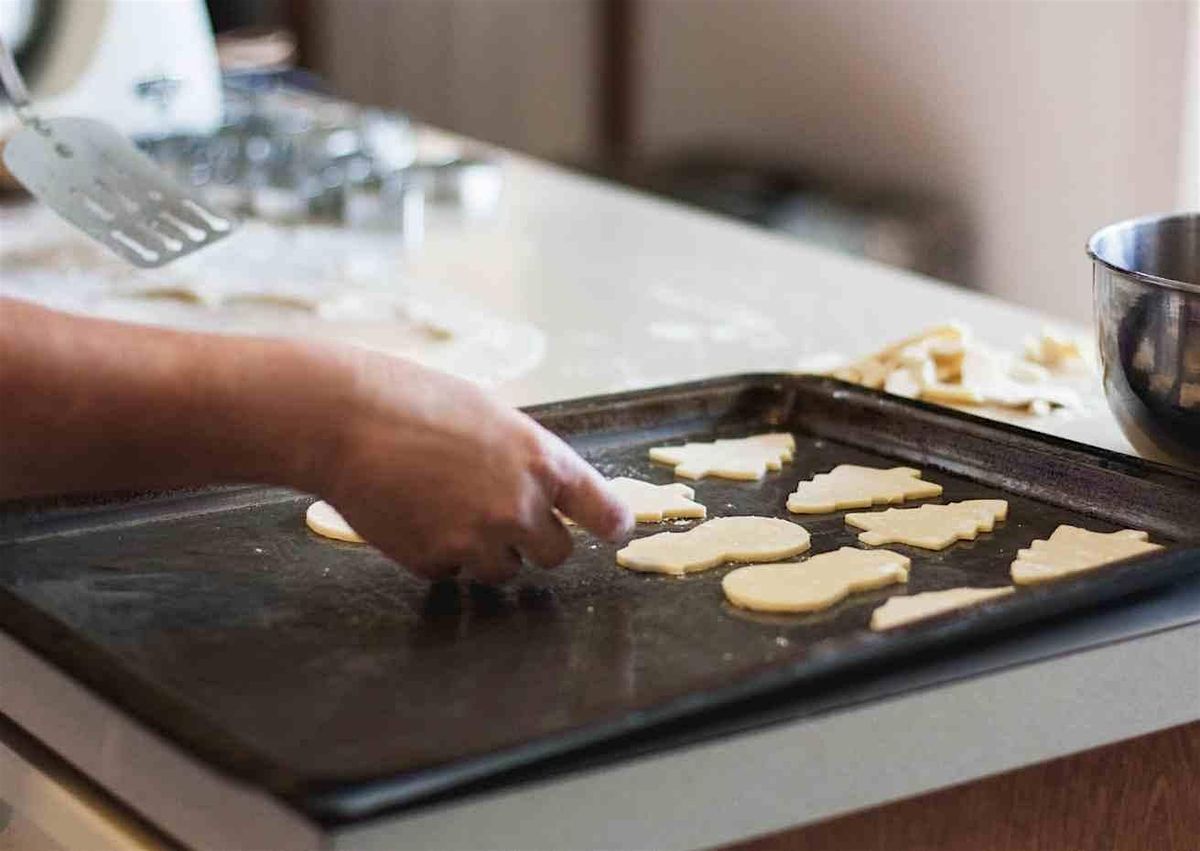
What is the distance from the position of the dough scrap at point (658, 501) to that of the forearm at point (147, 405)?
0.23 m

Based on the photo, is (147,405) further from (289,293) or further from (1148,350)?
(289,293)

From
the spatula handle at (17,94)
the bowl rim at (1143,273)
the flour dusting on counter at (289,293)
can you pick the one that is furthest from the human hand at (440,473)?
the spatula handle at (17,94)

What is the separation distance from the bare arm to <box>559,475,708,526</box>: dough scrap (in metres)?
0.17

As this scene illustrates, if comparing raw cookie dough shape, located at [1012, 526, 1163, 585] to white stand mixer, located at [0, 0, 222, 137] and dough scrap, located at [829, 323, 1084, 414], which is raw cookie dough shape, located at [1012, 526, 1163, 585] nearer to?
dough scrap, located at [829, 323, 1084, 414]

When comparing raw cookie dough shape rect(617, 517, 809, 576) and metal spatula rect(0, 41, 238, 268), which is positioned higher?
metal spatula rect(0, 41, 238, 268)

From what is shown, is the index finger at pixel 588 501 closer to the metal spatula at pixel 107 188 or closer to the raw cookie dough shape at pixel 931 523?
the raw cookie dough shape at pixel 931 523

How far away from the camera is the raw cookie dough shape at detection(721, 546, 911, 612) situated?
0.88 m

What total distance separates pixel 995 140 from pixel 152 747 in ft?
8.68

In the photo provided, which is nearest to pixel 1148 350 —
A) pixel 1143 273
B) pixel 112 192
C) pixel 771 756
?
pixel 1143 273

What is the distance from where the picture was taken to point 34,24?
6.24ft

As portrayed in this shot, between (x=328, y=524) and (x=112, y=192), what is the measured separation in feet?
1.90

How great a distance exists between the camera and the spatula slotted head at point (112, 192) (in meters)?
1.40

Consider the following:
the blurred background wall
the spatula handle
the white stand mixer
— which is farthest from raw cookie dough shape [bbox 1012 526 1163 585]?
the blurred background wall

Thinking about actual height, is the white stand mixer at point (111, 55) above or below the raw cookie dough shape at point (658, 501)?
above
